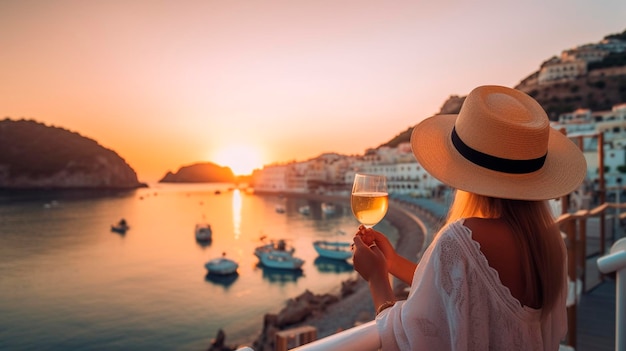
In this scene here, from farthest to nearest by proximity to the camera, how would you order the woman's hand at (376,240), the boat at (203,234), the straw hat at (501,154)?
the boat at (203,234)
the woman's hand at (376,240)
the straw hat at (501,154)

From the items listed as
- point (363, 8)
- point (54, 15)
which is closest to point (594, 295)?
point (363, 8)

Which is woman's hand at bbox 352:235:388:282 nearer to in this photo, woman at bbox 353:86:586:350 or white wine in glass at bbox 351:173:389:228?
woman at bbox 353:86:586:350

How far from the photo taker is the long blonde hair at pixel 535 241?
735 mm

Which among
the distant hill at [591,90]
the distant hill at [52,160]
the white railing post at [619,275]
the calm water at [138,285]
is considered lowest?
the calm water at [138,285]

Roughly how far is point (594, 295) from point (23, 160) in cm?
6262

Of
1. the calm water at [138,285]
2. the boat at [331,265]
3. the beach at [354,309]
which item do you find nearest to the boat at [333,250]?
the boat at [331,265]

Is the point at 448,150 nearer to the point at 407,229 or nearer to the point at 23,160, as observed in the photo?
the point at 407,229

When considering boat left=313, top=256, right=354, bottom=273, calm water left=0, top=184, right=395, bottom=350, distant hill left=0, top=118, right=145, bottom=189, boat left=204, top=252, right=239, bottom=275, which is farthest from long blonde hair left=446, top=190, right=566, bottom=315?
distant hill left=0, top=118, right=145, bottom=189

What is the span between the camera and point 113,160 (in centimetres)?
8838

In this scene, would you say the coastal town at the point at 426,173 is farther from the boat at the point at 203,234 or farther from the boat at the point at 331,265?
the boat at the point at 203,234

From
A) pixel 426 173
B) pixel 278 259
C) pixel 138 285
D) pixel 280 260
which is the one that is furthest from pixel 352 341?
pixel 426 173

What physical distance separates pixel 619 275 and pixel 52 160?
67746 mm

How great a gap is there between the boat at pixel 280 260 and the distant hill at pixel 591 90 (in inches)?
1405

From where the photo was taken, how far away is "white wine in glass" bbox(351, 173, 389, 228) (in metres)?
1.15
